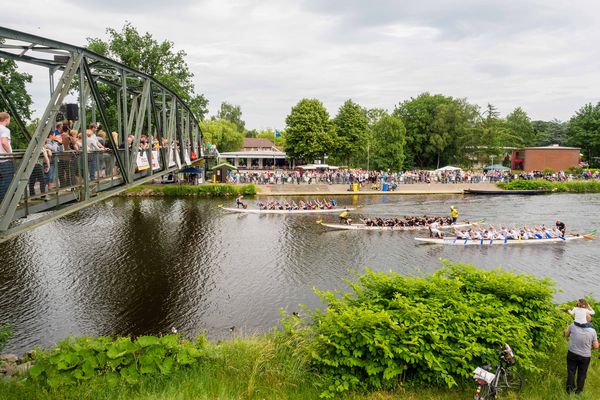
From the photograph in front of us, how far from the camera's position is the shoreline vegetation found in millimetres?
8312

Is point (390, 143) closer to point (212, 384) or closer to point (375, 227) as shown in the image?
point (375, 227)

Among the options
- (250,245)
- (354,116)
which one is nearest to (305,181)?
(354,116)

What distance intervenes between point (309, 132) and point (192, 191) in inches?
1051

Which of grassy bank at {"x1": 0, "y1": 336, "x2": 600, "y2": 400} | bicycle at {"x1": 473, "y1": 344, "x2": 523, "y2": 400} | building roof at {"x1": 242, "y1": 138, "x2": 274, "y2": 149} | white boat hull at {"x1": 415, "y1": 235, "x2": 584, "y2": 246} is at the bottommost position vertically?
white boat hull at {"x1": 415, "y1": 235, "x2": 584, "y2": 246}

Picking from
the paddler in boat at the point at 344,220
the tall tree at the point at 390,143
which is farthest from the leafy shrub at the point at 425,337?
the tall tree at the point at 390,143

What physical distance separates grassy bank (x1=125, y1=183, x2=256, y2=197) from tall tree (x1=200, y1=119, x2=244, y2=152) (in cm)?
3174

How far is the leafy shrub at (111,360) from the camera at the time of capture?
844 cm

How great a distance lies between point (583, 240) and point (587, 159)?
7101cm

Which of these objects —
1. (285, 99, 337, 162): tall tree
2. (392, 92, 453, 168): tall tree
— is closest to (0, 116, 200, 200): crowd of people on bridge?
(285, 99, 337, 162): tall tree

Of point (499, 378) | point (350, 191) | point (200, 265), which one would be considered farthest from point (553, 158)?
point (499, 378)

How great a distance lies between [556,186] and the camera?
58594 mm

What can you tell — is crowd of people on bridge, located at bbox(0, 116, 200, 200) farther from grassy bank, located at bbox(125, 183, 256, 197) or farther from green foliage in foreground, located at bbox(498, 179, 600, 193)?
green foliage in foreground, located at bbox(498, 179, 600, 193)

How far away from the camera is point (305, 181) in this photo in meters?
58.7

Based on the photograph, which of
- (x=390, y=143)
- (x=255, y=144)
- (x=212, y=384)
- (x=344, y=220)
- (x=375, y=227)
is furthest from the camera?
(x=255, y=144)
